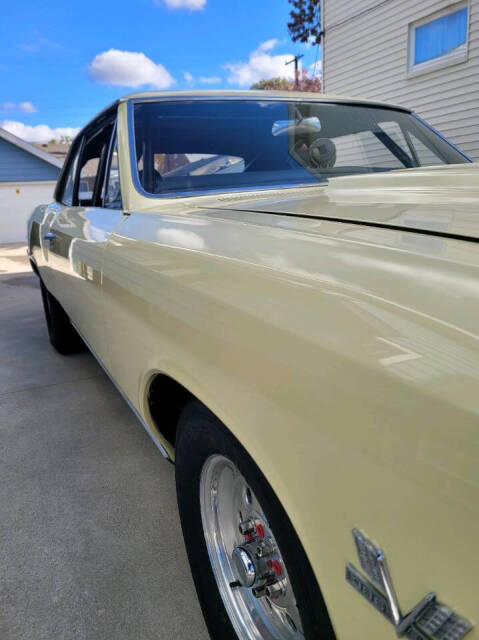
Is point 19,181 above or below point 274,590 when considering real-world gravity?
above

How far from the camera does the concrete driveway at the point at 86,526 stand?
172 cm

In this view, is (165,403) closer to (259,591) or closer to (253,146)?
(259,591)

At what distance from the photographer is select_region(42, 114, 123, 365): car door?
85.6 inches

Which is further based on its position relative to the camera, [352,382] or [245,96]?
[245,96]

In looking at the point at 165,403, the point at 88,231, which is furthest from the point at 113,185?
the point at 165,403

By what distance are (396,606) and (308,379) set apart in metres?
0.34

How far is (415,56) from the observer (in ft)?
28.5

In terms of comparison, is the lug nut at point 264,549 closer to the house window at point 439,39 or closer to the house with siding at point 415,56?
the house with siding at point 415,56

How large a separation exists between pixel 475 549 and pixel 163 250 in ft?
3.59

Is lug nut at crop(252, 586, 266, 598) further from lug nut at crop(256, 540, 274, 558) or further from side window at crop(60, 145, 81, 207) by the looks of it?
side window at crop(60, 145, 81, 207)

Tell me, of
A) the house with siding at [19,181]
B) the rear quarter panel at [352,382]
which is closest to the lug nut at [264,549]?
the rear quarter panel at [352,382]

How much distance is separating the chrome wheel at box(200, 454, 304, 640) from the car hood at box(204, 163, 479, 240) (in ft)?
2.23

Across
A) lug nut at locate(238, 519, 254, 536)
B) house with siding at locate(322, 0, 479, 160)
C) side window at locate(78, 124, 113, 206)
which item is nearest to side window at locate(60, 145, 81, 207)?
side window at locate(78, 124, 113, 206)

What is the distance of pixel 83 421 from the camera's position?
319 centimetres
